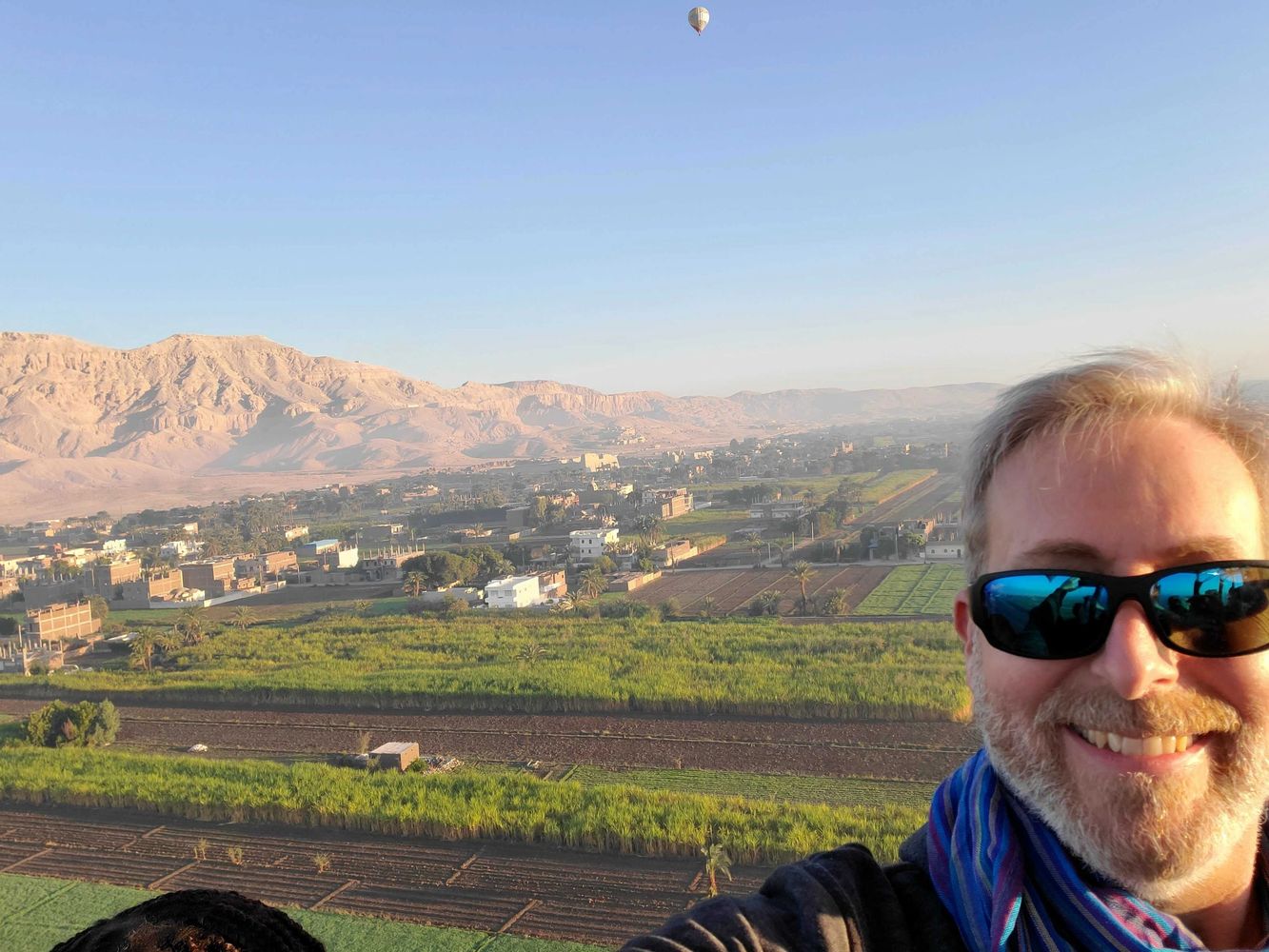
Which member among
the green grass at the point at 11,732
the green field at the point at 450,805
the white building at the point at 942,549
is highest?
the white building at the point at 942,549

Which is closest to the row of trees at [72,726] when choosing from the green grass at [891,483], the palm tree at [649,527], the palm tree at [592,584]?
the palm tree at [592,584]

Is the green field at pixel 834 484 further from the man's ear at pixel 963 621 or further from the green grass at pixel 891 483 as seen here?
the man's ear at pixel 963 621

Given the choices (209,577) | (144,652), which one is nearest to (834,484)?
(209,577)

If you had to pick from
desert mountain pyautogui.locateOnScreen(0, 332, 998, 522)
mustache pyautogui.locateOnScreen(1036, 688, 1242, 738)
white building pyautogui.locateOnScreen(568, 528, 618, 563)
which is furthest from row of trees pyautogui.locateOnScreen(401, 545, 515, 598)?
desert mountain pyautogui.locateOnScreen(0, 332, 998, 522)

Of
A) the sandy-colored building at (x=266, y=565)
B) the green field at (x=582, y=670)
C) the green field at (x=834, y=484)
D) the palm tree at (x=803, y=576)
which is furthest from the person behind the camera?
the green field at (x=834, y=484)

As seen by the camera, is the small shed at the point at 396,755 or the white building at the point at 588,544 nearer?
the small shed at the point at 396,755

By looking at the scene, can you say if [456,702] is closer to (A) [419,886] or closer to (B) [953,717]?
(A) [419,886]

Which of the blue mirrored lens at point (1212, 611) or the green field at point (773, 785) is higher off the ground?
the blue mirrored lens at point (1212, 611)

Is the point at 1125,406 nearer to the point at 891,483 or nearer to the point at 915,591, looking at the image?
the point at 915,591
